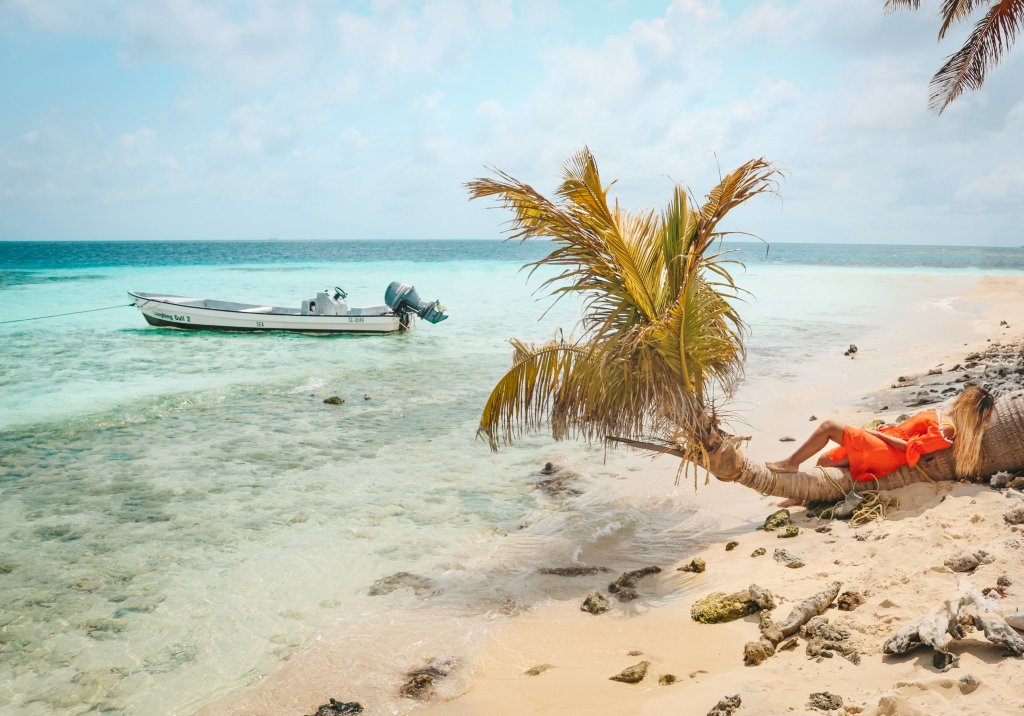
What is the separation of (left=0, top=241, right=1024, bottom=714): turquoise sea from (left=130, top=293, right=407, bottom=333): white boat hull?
390cm

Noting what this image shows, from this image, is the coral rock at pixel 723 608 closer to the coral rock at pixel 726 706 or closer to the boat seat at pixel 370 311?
the coral rock at pixel 726 706

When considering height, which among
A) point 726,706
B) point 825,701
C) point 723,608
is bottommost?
point 723,608

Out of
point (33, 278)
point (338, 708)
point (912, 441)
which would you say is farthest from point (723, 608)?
point (33, 278)

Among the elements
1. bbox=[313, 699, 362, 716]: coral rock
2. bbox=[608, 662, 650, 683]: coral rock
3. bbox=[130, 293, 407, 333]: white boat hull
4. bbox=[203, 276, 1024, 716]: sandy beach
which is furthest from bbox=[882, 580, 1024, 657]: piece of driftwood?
bbox=[130, 293, 407, 333]: white boat hull

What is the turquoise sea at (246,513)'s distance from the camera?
18.7ft

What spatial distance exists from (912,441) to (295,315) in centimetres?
1998

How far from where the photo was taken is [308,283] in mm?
48594

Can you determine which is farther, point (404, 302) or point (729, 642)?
point (404, 302)

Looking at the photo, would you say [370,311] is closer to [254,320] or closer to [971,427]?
[254,320]

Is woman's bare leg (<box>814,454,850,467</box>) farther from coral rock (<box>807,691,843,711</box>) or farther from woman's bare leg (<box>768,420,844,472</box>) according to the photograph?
coral rock (<box>807,691,843,711</box>)

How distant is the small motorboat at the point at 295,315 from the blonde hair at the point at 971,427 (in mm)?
17635

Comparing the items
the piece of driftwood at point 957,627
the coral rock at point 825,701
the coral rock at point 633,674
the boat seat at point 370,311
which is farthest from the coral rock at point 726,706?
the boat seat at point 370,311

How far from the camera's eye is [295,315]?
22.7m

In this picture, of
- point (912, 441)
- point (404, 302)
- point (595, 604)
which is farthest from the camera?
point (404, 302)
